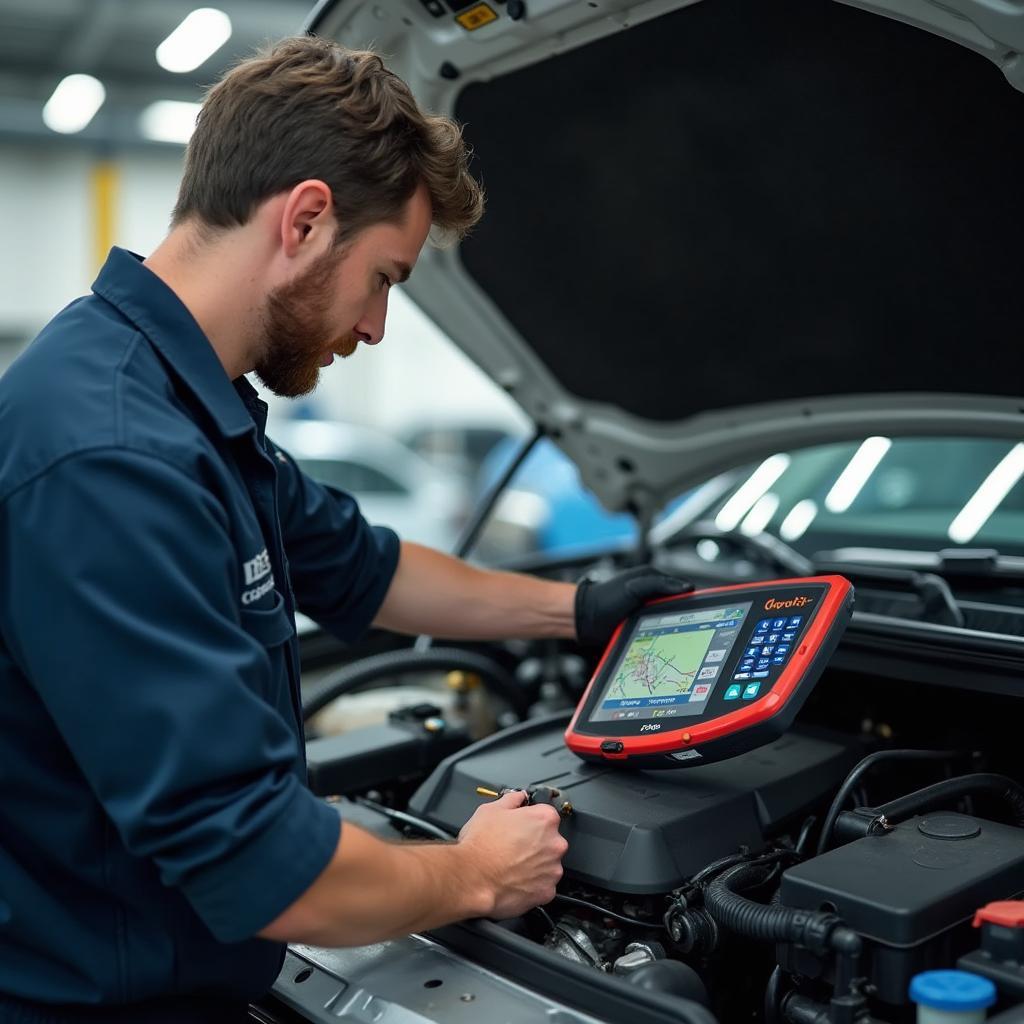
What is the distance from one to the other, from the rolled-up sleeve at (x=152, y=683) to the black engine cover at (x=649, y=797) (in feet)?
1.22

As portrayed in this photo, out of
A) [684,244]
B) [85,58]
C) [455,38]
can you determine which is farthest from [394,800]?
[85,58]

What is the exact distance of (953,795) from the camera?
1503 mm

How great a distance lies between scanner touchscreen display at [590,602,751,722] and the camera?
1562 millimetres

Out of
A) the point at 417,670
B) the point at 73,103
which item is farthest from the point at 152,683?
the point at 73,103

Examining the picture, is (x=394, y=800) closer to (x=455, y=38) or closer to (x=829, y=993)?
(x=829, y=993)

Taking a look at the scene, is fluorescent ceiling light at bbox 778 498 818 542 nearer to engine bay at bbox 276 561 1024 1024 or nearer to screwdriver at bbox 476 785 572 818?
engine bay at bbox 276 561 1024 1024

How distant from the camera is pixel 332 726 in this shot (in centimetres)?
248

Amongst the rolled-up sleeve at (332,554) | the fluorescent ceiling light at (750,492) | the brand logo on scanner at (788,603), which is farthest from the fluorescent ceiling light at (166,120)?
the brand logo on scanner at (788,603)

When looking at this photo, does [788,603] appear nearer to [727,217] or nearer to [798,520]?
[727,217]

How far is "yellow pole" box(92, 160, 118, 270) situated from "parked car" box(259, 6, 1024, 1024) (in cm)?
1115

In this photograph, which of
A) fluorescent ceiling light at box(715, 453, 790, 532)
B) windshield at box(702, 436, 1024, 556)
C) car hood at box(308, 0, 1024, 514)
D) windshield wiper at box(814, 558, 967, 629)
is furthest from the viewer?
fluorescent ceiling light at box(715, 453, 790, 532)

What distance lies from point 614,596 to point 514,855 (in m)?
0.61

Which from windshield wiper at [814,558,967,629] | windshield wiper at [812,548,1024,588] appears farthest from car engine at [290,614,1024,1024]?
windshield wiper at [812,548,1024,588]

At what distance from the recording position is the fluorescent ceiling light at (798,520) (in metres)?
2.49
